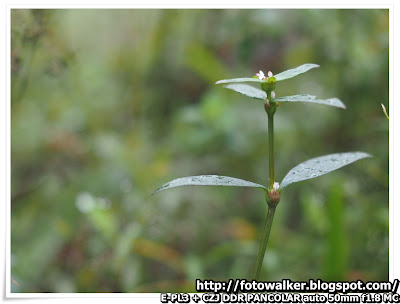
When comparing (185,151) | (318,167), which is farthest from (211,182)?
(185,151)

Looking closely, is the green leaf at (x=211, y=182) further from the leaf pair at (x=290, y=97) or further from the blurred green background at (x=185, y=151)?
the blurred green background at (x=185, y=151)

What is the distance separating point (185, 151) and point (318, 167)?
1.11m

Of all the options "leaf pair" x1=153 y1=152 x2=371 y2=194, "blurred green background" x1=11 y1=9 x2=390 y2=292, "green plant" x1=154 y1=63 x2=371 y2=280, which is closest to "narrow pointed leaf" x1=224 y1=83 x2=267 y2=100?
"green plant" x1=154 y1=63 x2=371 y2=280

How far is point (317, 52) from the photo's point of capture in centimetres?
199

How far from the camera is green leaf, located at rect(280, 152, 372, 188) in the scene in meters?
0.78

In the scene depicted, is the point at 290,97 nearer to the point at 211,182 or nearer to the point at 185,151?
the point at 211,182

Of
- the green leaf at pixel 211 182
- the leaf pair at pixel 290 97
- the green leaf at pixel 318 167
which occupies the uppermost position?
the leaf pair at pixel 290 97

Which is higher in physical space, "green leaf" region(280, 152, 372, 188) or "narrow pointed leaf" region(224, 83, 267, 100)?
"narrow pointed leaf" region(224, 83, 267, 100)

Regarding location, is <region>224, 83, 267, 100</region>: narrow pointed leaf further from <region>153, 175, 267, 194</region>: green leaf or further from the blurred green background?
the blurred green background

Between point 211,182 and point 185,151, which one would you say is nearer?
point 211,182

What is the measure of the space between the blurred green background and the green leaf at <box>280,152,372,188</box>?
527mm

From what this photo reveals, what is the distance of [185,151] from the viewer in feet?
6.22

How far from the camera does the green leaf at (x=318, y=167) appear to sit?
0.78 metres

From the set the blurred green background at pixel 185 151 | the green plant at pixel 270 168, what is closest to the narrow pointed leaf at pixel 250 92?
the green plant at pixel 270 168
